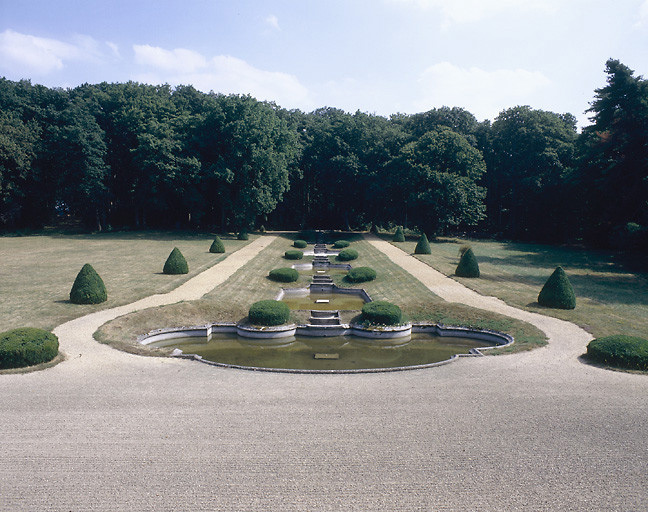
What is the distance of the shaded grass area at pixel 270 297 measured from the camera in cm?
1622

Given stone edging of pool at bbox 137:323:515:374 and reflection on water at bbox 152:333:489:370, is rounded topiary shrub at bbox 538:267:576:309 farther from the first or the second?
reflection on water at bbox 152:333:489:370

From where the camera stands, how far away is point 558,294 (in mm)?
19781

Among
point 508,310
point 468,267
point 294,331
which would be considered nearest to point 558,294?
point 508,310

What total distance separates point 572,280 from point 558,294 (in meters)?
9.17

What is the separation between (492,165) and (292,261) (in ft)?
117

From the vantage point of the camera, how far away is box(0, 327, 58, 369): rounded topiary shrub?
11.9m

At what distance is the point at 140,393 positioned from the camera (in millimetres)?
10375

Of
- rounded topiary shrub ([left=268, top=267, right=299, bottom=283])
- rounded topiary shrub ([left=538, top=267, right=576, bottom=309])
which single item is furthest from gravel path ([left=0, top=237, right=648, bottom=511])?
rounded topiary shrub ([left=268, top=267, right=299, bottom=283])

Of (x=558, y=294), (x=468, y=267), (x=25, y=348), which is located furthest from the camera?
(x=468, y=267)

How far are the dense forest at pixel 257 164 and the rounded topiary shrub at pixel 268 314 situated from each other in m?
29.8

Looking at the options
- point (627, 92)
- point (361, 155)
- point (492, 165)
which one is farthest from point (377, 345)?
point (492, 165)

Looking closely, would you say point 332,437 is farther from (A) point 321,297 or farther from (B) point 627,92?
(B) point 627,92

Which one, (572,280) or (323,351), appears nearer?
(323,351)

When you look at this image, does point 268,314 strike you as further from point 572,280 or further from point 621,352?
point 572,280
